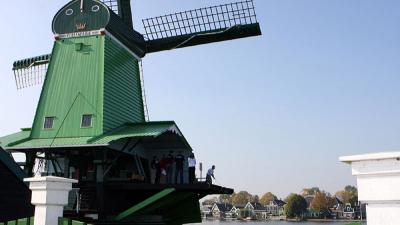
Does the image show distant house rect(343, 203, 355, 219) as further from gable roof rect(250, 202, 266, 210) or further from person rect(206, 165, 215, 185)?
person rect(206, 165, 215, 185)

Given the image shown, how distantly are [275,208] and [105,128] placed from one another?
11982 cm

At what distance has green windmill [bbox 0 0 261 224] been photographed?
17141 millimetres

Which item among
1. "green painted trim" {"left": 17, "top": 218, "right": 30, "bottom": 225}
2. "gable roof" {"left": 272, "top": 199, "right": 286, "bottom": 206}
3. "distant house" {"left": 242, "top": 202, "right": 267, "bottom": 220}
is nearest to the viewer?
"green painted trim" {"left": 17, "top": 218, "right": 30, "bottom": 225}

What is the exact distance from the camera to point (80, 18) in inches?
835

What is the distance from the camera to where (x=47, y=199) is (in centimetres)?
610

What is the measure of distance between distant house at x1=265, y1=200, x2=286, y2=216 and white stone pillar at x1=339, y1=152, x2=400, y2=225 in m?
132

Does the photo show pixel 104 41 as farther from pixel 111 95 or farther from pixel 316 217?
pixel 316 217

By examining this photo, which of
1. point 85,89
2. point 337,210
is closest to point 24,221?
point 85,89

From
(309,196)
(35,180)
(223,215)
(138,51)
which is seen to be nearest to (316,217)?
(309,196)

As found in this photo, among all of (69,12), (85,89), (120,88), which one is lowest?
(85,89)

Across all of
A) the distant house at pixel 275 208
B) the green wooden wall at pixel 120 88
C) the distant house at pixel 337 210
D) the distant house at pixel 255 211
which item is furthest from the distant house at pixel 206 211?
the green wooden wall at pixel 120 88

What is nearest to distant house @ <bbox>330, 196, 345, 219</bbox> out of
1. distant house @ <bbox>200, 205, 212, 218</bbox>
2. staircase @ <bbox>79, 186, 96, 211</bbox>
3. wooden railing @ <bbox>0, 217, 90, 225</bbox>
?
distant house @ <bbox>200, 205, 212, 218</bbox>

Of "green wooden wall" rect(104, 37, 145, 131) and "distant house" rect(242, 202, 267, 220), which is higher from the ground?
"green wooden wall" rect(104, 37, 145, 131)

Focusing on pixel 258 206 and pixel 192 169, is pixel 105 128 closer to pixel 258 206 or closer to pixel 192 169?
pixel 192 169
